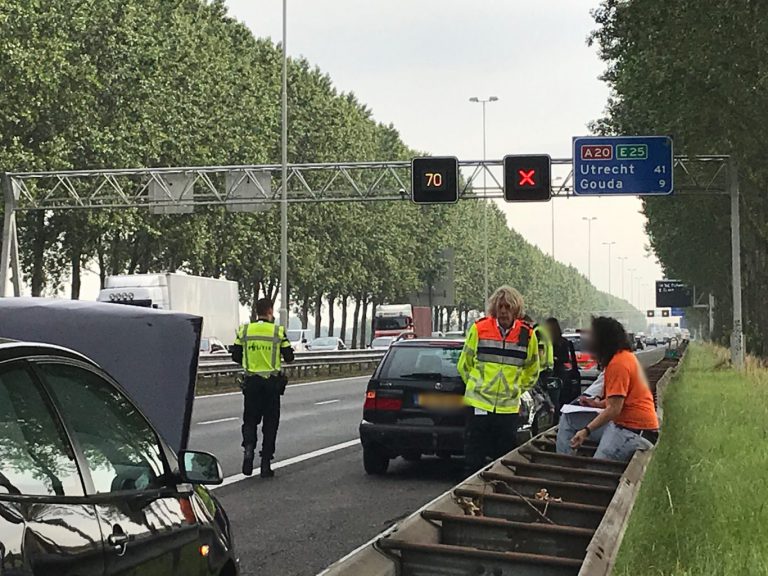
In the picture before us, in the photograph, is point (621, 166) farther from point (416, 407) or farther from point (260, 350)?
point (260, 350)

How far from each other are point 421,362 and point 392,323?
179 ft

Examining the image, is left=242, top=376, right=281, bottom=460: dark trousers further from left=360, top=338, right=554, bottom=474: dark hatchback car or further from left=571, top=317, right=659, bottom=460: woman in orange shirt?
left=571, top=317, right=659, bottom=460: woman in orange shirt

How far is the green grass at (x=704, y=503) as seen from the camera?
7.09 m

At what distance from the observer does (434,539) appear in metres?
5.20

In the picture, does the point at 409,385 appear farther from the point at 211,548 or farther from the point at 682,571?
the point at 211,548

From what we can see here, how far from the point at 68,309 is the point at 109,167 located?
34.0 meters

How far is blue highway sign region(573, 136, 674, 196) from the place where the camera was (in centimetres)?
3275

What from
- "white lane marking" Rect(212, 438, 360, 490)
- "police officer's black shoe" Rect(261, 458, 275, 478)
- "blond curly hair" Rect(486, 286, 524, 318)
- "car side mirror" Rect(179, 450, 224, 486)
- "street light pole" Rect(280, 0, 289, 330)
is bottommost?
"white lane marking" Rect(212, 438, 360, 490)

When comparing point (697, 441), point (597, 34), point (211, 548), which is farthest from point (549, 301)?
point (211, 548)

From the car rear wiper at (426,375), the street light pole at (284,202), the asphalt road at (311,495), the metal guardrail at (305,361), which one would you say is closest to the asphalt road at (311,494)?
the asphalt road at (311,495)

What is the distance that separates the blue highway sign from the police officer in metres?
22.6

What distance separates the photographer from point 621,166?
3338 centimetres

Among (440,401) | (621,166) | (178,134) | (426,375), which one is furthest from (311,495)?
(178,134)

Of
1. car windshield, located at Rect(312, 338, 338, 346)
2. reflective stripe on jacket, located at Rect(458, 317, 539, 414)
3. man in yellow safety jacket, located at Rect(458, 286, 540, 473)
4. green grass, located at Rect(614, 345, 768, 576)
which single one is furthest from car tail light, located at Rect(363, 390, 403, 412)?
car windshield, located at Rect(312, 338, 338, 346)
